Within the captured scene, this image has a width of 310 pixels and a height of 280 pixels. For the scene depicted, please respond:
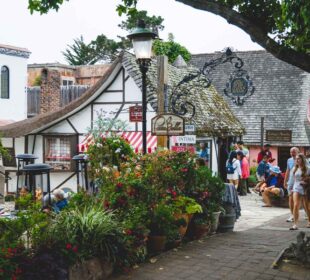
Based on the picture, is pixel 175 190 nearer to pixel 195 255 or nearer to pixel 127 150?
pixel 195 255

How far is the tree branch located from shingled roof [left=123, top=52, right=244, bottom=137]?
9020mm

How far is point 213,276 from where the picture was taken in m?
7.34

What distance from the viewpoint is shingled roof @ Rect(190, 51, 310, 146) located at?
28922 millimetres

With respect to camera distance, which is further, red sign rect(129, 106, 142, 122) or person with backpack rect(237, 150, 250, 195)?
person with backpack rect(237, 150, 250, 195)

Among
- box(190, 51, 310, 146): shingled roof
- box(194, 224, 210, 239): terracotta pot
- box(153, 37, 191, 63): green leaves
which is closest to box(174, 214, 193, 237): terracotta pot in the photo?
box(194, 224, 210, 239): terracotta pot

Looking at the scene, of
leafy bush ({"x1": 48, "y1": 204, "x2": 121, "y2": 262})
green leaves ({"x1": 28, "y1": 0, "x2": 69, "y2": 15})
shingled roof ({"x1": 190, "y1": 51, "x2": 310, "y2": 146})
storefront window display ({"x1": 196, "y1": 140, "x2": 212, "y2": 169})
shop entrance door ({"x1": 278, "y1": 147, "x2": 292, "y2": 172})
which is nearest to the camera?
leafy bush ({"x1": 48, "y1": 204, "x2": 121, "y2": 262})

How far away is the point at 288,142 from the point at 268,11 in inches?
815

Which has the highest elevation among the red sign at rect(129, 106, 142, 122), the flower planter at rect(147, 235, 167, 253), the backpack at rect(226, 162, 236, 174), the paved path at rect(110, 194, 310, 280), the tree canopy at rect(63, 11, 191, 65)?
the tree canopy at rect(63, 11, 191, 65)

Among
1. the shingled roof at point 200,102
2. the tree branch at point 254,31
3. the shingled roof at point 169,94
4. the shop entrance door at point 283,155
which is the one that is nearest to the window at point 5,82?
the shingled roof at point 169,94

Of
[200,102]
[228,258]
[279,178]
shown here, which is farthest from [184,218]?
[200,102]

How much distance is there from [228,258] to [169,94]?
10244 mm

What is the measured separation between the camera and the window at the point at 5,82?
30.7 metres

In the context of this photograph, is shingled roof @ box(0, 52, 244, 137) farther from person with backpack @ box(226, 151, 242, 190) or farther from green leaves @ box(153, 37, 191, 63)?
green leaves @ box(153, 37, 191, 63)

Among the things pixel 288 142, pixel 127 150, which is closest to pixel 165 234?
pixel 127 150
